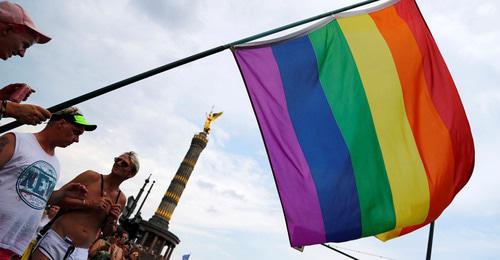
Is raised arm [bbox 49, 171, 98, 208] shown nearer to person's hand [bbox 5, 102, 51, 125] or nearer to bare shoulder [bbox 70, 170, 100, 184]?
bare shoulder [bbox 70, 170, 100, 184]

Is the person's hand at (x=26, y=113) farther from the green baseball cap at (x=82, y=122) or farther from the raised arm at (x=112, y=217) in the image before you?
the raised arm at (x=112, y=217)

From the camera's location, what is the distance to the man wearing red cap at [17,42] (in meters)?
1.89

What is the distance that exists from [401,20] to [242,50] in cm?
215

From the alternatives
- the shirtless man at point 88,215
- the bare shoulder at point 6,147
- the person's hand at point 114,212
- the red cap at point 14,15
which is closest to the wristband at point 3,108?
the red cap at point 14,15

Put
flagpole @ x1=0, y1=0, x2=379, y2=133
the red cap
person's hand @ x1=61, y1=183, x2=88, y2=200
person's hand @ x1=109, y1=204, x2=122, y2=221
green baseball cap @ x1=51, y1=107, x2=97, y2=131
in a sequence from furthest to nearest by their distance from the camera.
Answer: person's hand @ x1=109, y1=204, x2=122, y2=221
person's hand @ x1=61, y1=183, x2=88, y2=200
green baseball cap @ x1=51, y1=107, x2=97, y2=131
flagpole @ x1=0, y1=0, x2=379, y2=133
the red cap

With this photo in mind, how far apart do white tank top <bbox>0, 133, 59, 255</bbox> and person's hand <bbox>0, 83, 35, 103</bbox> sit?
63 centimetres

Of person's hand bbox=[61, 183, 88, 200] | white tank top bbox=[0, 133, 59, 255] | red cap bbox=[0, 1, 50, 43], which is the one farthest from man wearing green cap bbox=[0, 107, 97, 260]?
red cap bbox=[0, 1, 50, 43]

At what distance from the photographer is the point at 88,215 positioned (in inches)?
138

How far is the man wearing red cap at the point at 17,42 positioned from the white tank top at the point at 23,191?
67 centimetres

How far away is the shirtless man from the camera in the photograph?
333cm

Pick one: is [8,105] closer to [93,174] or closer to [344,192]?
[93,174]

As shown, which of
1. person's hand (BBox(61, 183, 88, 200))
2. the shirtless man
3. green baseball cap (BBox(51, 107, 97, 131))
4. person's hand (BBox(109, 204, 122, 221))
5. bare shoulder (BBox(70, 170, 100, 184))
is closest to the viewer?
green baseball cap (BBox(51, 107, 97, 131))

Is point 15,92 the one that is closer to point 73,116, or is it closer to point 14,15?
point 14,15

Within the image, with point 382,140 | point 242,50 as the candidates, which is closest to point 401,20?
point 382,140
